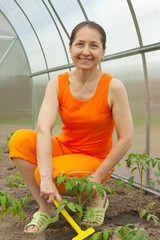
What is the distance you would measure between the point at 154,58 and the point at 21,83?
15.5 feet

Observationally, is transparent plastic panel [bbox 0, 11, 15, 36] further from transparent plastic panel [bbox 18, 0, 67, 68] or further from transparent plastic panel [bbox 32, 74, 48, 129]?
transparent plastic panel [bbox 32, 74, 48, 129]

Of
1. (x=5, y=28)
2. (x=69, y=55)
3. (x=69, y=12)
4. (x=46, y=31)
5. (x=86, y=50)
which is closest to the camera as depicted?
(x=86, y=50)

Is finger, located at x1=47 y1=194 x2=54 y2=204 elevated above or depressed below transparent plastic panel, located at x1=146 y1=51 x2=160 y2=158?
below

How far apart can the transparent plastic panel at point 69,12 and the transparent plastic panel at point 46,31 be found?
572 millimetres

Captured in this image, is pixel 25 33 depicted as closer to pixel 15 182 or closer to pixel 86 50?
pixel 15 182

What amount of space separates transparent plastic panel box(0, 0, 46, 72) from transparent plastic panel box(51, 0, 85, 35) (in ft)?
5.34

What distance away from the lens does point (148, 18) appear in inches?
132

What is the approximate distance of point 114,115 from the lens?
2191 mm

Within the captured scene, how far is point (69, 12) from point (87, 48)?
3.36m

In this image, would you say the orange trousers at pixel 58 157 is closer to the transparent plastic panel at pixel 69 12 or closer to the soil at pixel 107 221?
the soil at pixel 107 221

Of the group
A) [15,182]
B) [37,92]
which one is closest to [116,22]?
[15,182]

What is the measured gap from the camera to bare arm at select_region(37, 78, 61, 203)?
1965mm

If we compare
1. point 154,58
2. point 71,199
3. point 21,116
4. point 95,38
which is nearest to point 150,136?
point 154,58

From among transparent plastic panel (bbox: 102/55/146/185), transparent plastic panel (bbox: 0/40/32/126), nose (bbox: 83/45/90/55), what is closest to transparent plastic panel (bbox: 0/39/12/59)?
transparent plastic panel (bbox: 0/40/32/126)
